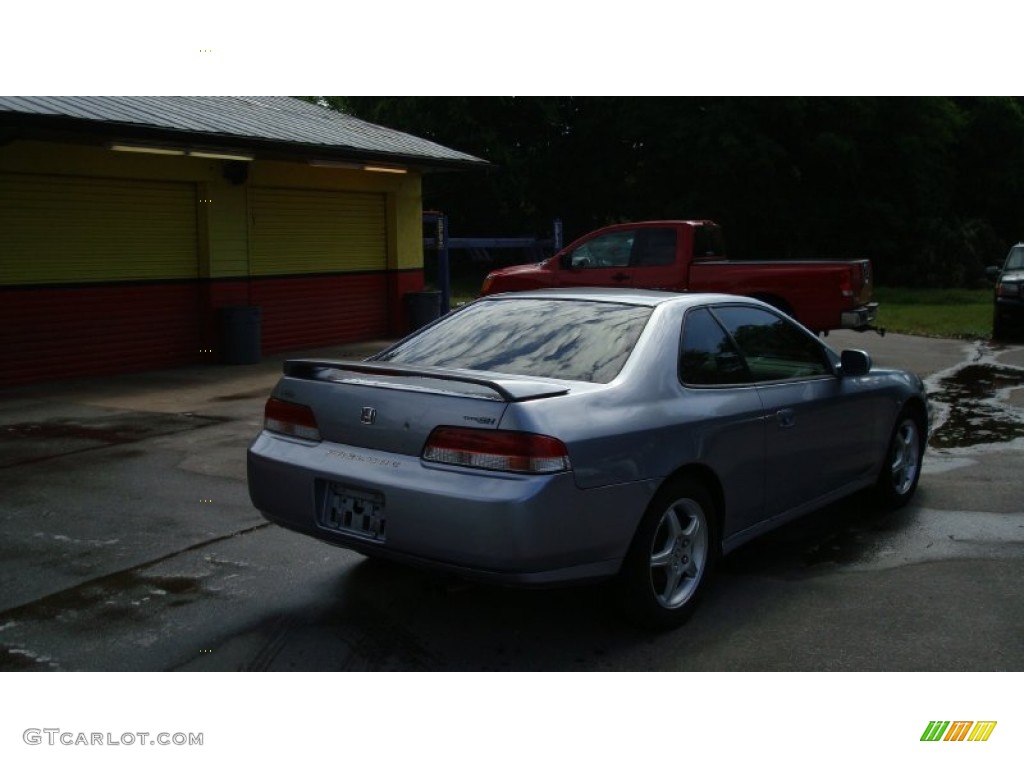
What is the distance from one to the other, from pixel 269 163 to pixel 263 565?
10.8 meters

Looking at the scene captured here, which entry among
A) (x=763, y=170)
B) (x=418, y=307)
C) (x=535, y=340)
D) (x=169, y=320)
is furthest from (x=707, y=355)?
(x=763, y=170)

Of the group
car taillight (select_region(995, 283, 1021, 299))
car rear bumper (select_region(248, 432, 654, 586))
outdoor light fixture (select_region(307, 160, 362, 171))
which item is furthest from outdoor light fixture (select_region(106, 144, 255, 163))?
car taillight (select_region(995, 283, 1021, 299))

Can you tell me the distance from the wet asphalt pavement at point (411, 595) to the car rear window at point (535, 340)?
1.06 meters

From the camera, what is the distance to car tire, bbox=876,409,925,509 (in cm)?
662

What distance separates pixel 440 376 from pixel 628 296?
4.58 feet

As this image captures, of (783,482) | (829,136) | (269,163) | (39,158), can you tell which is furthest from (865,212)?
(783,482)

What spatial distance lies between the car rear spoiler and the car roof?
0.98 m

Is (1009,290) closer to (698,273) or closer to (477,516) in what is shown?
(698,273)

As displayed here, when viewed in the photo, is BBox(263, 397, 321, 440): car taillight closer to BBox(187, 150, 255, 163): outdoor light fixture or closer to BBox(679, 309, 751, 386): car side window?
BBox(679, 309, 751, 386): car side window

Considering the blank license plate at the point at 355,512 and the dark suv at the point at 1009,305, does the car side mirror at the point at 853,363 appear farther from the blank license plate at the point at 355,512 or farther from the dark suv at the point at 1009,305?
the dark suv at the point at 1009,305

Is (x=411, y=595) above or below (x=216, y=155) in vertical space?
below

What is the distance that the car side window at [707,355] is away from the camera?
5.01 metres

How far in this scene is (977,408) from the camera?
10898 millimetres

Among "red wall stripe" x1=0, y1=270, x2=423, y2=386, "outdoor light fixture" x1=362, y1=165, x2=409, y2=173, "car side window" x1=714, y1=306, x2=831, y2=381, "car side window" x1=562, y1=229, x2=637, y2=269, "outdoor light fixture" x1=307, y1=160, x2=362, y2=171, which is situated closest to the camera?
"car side window" x1=714, y1=306, x2=831, y2=381
